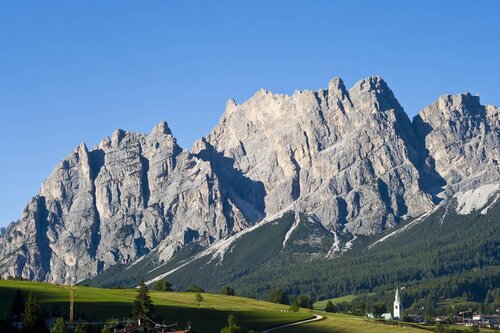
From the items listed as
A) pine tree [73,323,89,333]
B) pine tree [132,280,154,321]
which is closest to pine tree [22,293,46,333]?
pine tree [73,323,89,333]

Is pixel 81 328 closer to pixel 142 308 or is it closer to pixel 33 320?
pixel 33 320

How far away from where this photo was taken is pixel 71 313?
19650 centimetres

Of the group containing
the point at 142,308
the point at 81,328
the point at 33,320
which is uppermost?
the point at 142,308

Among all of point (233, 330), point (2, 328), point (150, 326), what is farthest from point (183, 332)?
point (2, 328)

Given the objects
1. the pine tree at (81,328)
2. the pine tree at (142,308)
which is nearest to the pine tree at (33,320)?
the pine tree at (81,328)

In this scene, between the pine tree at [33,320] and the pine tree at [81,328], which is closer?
the pine tree at [81,328]

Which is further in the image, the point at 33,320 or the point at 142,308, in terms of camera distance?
the point at 142,308

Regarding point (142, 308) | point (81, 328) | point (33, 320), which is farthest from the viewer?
point (142, 308)

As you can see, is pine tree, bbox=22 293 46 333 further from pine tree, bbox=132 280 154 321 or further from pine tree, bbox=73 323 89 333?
pine tree, bbox=132 280 154 321

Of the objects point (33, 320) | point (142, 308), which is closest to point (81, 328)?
point (33, 320)

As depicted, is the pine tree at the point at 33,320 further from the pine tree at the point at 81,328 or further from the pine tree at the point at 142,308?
the pine tree at the point at 142,308

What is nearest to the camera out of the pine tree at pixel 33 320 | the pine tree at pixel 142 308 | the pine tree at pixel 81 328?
the pine tree at pixel 81 328

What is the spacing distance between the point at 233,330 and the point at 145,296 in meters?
17.9

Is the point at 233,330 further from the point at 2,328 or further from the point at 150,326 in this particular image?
the point at 2,328
